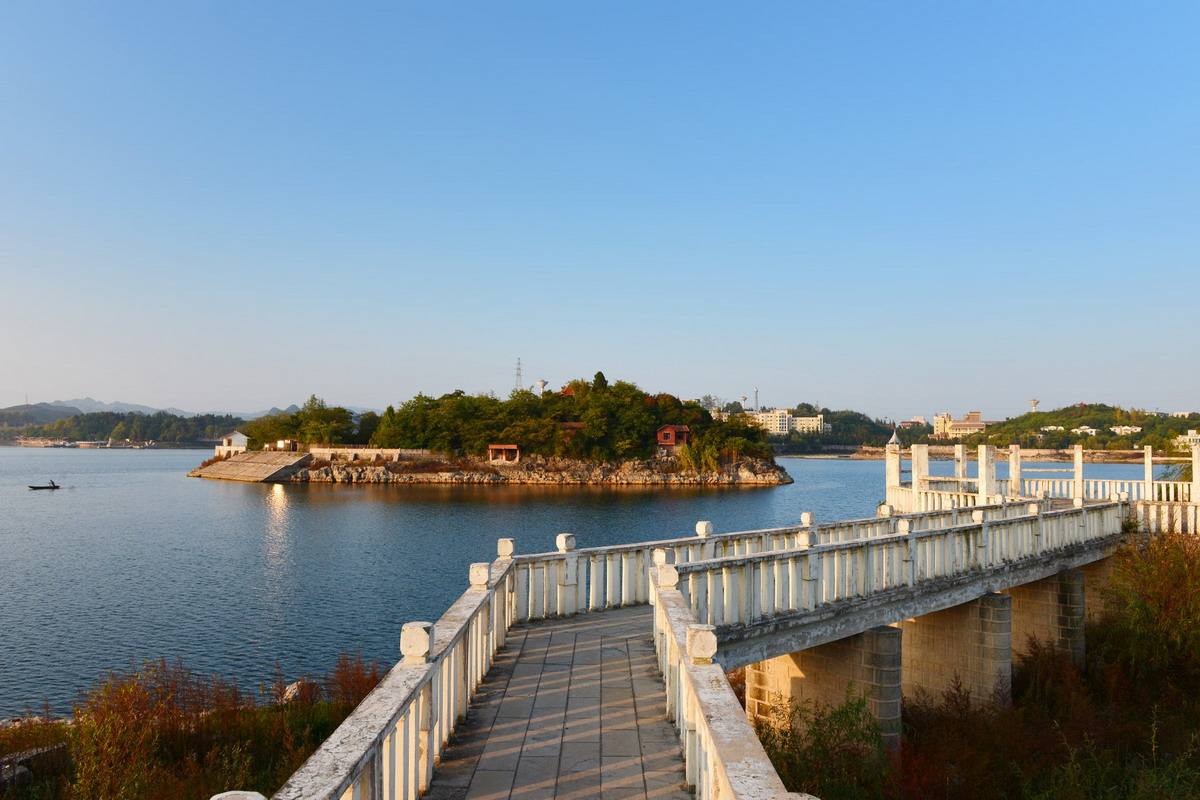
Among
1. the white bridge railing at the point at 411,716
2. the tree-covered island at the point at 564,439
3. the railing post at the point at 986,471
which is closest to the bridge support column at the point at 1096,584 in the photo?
the railing post at the point at 986,471

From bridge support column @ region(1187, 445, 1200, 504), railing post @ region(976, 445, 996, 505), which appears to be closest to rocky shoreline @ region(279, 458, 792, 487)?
railing post @ region(976, 445, 996, 505)

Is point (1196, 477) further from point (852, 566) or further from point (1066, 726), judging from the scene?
point (852, 566)

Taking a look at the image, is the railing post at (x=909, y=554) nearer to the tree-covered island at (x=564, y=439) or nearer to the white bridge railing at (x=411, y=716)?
the white bridge railing at (x=411, y=716)

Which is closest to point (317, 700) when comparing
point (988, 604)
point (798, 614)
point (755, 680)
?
point (755, 680)

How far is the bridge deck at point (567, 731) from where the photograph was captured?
5305 millimetres

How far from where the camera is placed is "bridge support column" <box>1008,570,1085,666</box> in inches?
694

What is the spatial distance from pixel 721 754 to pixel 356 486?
93.4 meters

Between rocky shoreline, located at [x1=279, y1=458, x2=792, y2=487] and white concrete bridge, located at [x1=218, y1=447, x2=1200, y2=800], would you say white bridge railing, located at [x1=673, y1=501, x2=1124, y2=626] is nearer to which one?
white concrete bridge, located at [x1=218, y1=447, x2=1200, y2=800]

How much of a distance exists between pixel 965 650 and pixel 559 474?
88199 millimetres

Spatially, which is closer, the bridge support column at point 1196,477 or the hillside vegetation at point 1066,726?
the hillside vegetation at point 1066,726

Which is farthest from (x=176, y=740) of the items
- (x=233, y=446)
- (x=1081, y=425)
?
(x=1081, y=425)

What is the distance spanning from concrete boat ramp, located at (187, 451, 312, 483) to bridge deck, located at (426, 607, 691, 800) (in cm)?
9788

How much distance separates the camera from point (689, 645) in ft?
17.2

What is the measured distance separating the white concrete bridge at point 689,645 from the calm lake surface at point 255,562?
1306cm
